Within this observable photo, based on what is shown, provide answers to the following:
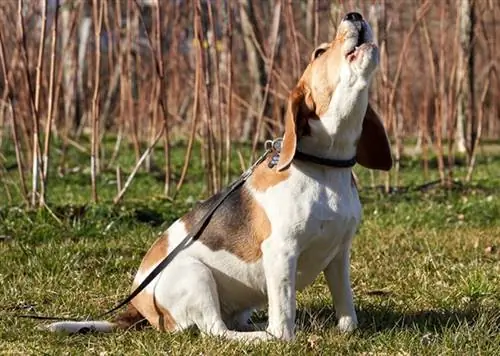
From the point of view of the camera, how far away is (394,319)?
3.83 m

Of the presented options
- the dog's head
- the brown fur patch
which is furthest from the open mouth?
the brown fur patch

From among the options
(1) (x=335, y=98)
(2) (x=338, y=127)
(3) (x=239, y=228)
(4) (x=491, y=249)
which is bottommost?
(4) (x=491, y=249)

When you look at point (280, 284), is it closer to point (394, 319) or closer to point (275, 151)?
point (275, 151)

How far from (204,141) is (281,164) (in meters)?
4.66

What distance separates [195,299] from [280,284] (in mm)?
333

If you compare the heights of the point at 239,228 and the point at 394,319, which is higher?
the point at 239,228

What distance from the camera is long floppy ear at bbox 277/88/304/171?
321 cm

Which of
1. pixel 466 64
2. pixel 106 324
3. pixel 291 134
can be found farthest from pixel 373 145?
pixel 466 64

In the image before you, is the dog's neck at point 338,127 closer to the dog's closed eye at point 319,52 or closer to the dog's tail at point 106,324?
the dog's closed eye at point 319,52

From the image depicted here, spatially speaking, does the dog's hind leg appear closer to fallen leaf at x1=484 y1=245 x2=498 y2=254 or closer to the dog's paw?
the dog's paw

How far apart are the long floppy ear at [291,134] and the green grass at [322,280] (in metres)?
0.65

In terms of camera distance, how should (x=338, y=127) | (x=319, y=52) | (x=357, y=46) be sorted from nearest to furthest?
(x=357, y=46)
(x=338, y=127)
(x=319, y=52)

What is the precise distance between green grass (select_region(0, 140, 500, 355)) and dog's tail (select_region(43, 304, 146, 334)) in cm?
5

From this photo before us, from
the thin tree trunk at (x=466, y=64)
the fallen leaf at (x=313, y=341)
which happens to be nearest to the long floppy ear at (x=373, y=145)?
the fallen leaf at (x=313, y=341)
